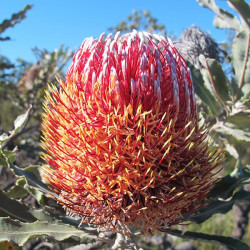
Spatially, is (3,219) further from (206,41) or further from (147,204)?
(206,41)

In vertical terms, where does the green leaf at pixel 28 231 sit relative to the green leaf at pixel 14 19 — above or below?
below

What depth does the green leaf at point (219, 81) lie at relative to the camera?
80.4 inches

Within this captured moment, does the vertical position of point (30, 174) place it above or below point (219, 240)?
above

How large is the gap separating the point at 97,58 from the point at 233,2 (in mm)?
1153

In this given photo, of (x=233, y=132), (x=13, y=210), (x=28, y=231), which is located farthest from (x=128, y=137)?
(x=233, y=132)

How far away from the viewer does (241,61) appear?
7.32ft

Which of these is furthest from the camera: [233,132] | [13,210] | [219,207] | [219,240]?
[233,132]

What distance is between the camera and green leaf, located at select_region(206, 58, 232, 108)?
2.04 m

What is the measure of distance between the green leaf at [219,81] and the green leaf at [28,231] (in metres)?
1.28

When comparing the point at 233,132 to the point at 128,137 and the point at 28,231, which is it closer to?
the point at 128,137

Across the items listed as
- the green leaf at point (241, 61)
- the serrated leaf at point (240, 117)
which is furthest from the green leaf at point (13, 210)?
the green leaf at point (241, 61)

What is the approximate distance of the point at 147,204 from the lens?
147 centimetres

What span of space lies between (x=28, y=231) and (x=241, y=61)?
1.77m

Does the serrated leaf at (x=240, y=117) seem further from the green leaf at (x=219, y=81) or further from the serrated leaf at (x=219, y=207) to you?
the serrated leaf at (x=219, y=207)
